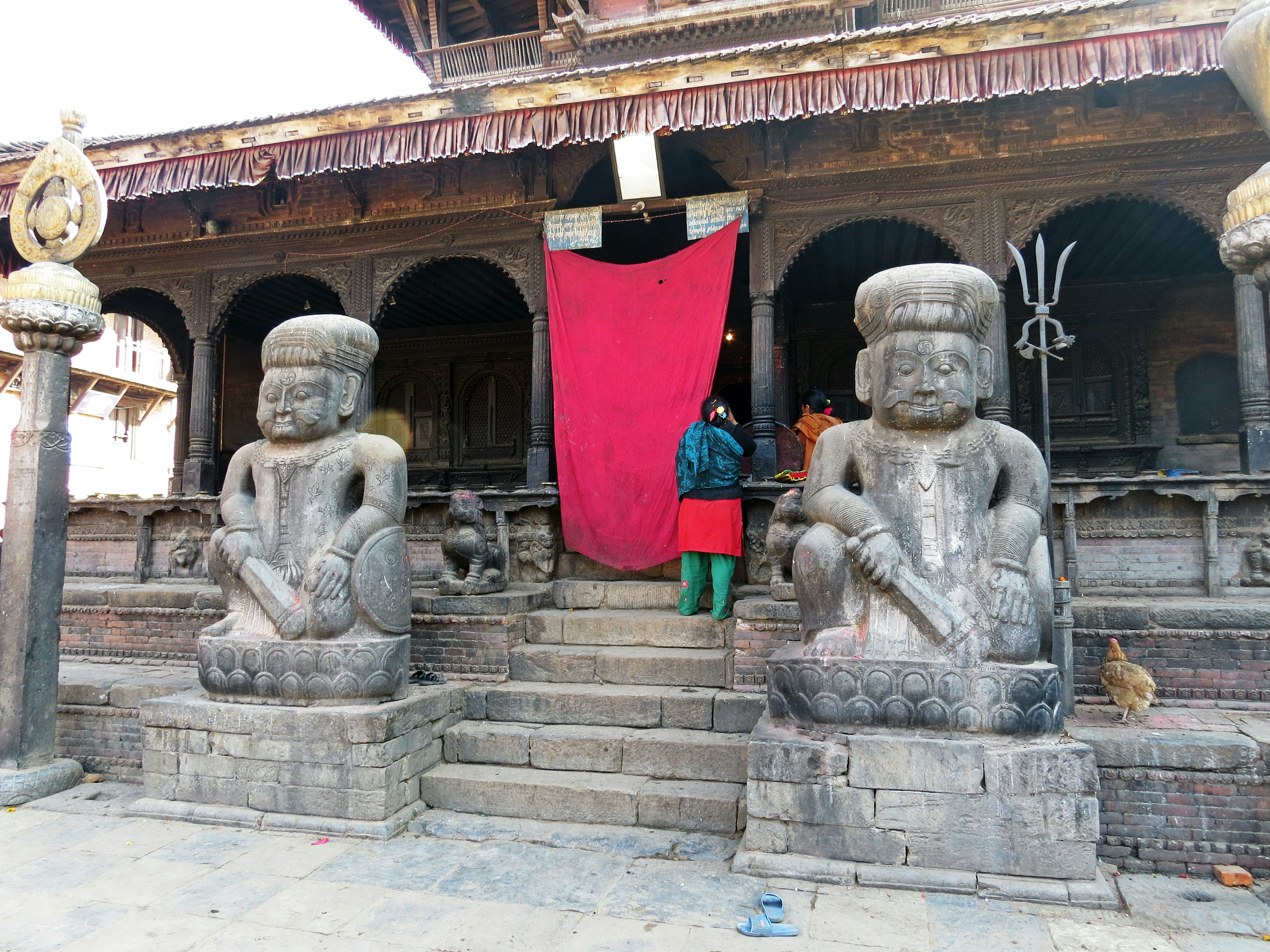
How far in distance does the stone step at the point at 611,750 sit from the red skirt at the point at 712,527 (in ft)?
5.12

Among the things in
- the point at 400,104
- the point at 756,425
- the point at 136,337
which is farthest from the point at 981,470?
the point at 136,337

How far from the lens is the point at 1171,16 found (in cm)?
645

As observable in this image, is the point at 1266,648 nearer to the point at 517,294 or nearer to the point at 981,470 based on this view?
the point at 981,470

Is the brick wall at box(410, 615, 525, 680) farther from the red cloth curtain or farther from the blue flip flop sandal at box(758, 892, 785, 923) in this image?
the blue flip flop sandal at box(758, 892, 785, 923)

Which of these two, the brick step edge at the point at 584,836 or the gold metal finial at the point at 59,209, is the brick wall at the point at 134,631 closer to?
the gold metal finial at the point at 59,209

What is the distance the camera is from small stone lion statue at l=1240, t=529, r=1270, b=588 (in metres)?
6.04

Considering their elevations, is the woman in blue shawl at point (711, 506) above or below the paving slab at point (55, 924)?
above

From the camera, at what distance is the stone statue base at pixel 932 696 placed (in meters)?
3.73

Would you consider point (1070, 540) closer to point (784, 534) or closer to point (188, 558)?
point (784, 534)

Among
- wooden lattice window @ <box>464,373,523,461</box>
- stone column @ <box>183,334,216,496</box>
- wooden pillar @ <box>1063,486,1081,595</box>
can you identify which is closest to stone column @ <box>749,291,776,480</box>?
wooden pillar @ <box>1063,486,1081,595</box>

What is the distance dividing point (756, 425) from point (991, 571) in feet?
14.1

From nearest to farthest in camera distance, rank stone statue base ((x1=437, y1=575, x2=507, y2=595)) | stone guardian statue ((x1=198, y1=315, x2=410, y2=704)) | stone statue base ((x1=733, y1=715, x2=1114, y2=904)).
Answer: stone statue base ((x1=733, y1=715, x2=1114, y2=904)), stone guardian statue ((x1=198, y1=315, x2=410, y2=704)), stone statue base ((x1=437, y1=575, x2=507, y2=595))

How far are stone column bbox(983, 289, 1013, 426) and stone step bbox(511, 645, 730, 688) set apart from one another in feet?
12.7

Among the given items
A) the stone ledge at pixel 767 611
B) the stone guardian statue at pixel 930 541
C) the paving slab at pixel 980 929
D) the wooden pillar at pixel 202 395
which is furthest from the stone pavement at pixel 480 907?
the wooden pillar at pixel 202 395
